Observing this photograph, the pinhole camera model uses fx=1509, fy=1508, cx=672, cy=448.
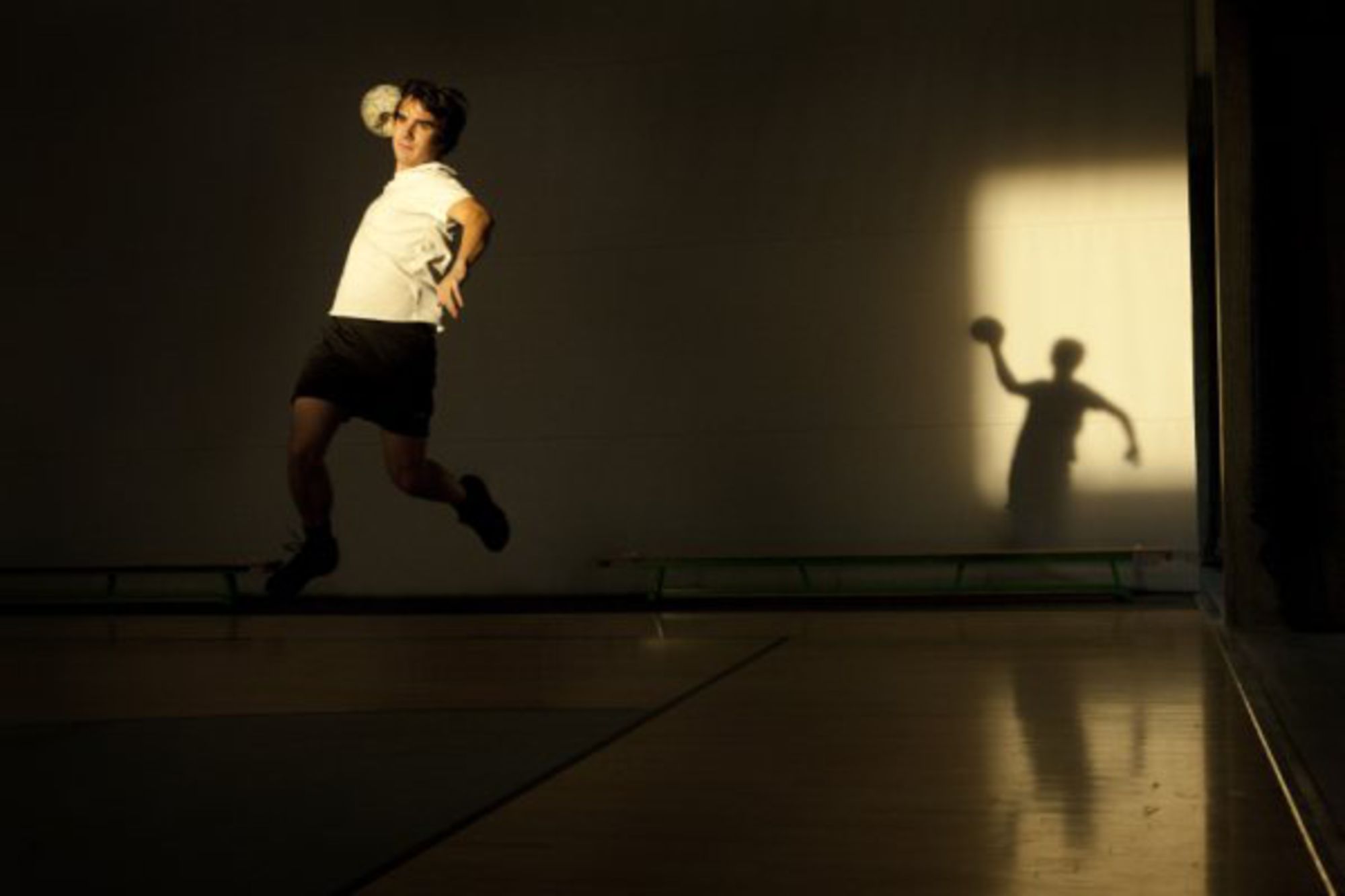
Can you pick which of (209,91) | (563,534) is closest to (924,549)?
(563,534)

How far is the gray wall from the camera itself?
25.3ft

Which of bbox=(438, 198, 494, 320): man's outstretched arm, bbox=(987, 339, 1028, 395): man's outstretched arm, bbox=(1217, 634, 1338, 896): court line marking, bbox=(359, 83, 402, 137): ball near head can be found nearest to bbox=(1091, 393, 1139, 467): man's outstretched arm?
bbox=(987, 339, 1028, 395): man's outstretched arm

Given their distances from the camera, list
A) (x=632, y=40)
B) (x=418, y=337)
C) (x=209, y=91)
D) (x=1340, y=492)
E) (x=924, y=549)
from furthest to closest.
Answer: (x=209, y=91) → (x=632, y=40) → (x=924, y=549) → (x=418, y=337) → (x=1340, y=492)

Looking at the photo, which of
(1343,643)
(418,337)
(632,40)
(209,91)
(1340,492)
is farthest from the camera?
(209,91)

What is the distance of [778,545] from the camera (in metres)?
7.84

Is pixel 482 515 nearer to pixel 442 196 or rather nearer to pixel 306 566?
pixel 306 566

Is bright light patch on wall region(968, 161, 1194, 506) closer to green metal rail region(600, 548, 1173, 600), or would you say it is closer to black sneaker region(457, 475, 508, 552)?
green metal rail region(600, 548, 1173, 600)

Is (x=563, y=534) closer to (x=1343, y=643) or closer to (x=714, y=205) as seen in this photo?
(x=714, y=205)

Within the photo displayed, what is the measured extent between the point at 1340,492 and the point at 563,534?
3.97 metres

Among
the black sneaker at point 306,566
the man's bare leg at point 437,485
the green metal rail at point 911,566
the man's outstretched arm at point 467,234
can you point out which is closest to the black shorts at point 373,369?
the man's bare leg at point 437,485

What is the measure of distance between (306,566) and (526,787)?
401cm

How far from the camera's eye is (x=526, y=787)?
2898mm

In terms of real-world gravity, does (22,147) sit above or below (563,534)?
above

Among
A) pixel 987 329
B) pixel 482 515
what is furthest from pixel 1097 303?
pixel 482 515
